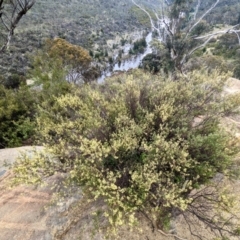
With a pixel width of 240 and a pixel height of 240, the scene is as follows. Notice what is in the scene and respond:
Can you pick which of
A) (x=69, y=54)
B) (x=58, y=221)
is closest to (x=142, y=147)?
(x=58, y=221)

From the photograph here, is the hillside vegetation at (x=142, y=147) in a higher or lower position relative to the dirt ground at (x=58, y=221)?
higher

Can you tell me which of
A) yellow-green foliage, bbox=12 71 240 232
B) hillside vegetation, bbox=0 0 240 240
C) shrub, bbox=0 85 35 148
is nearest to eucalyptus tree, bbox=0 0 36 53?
shrub, bbox=0 85 35 148

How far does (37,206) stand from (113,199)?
2.56 meters

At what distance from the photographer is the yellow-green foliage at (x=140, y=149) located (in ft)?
13.7

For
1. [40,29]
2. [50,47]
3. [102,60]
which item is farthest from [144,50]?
[50,47]

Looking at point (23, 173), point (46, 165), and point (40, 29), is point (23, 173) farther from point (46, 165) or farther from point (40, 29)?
point (40, 29)

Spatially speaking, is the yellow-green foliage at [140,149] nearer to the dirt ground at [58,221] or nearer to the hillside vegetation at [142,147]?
the hillside vegetation at [142,147]

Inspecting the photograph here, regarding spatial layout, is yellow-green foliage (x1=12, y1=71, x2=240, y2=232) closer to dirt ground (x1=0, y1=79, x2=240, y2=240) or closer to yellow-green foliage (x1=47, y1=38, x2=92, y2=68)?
dirt ground (x1=0, y1=79, x2=240, y2=240)

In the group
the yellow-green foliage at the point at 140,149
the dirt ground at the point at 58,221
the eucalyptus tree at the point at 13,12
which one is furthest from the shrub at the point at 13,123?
the dirt ground at the point at 58,221

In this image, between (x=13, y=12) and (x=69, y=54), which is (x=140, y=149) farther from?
(x=69, y=54)

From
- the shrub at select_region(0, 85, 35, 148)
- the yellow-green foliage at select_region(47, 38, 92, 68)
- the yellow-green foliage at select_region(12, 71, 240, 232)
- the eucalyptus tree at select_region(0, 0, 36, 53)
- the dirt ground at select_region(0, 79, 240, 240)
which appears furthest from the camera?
the yellow-green foliage at select_region(47, 38, 92, 68)

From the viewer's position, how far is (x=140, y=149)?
5.10 meters

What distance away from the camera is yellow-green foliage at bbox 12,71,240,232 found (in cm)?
416

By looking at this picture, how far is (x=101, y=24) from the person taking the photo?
59.1 meters
